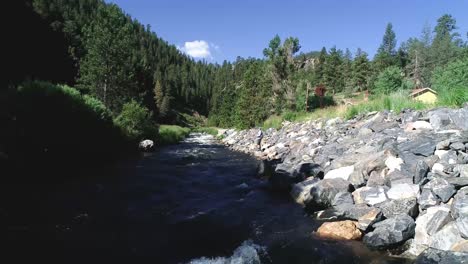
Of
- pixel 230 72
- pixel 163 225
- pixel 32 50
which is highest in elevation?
pixel 230 72

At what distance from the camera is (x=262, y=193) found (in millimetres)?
11281

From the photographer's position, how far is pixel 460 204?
591 centimetres

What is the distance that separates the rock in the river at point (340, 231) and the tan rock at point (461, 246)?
71.8 inches

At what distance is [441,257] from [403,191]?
2.68 m

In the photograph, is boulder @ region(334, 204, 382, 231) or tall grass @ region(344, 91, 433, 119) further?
tall grass @ region(344, 91, 433, 119)

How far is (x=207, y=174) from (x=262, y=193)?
4.45 meters

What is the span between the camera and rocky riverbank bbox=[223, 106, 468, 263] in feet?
19.8

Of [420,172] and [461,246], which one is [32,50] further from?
[461,246]

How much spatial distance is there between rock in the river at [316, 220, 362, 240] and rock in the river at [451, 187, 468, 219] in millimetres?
1878

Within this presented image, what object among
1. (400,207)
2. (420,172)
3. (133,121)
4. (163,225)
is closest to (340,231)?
(400,207)

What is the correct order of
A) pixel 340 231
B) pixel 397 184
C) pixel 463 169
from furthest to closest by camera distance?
pixel 397 184, pixel 340 231, pixel 463 169

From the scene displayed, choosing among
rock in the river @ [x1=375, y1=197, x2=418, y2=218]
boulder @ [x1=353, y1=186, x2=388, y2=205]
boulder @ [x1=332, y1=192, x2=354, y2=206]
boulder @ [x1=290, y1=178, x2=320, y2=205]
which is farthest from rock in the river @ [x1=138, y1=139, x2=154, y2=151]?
rock in the river @ [x1=375, y1=197, x2=418, y2=218]

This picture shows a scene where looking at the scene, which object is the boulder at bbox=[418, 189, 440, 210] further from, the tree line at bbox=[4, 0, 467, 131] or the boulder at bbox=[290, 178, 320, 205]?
the tree line at bbox=[4, 0, 467, 131]

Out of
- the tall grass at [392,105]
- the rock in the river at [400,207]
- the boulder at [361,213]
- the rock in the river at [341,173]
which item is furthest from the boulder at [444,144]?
the tall grass at [392,105]
